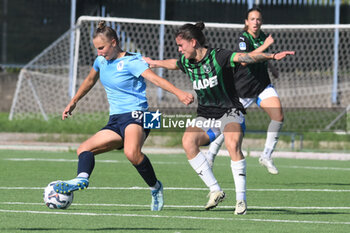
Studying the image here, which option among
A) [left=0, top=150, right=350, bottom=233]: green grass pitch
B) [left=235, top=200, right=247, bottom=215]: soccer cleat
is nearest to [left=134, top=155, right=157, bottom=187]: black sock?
[left=0, top=150, right=350, bottom=233]: green grass pitch

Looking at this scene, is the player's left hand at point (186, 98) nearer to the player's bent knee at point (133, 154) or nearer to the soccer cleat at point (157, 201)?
the player's bent knee at point (133, 154)

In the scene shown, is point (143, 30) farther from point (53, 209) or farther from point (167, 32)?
point (53, 209)

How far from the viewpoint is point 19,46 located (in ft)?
96.5

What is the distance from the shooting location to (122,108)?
1022 cm

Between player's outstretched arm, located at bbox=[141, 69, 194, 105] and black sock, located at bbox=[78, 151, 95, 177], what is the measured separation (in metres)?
1.03

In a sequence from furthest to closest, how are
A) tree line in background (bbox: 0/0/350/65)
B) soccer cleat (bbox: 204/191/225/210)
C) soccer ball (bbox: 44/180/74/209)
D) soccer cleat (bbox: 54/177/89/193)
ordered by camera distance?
1. tree line in background (bbox: 0/0/350/65)
2. soccer cleat (bbox: 204/191/225/210)
3. soccer ball (bbox: 44/180/74/209)
4. soccer cleat (bbox: 54/177/89/193)

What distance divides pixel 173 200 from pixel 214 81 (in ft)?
5.66

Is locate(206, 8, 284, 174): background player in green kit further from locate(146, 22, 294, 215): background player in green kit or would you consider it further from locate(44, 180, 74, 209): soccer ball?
locate(44, 180, 74, 209): soccer ball

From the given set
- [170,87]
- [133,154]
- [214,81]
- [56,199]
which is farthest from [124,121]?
[56,199]

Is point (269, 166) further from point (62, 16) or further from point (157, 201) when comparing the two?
point (62, 16)

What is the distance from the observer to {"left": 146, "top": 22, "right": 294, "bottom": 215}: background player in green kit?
10.1 metres

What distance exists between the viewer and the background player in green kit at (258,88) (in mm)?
13469

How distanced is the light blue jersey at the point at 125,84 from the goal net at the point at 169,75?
1358cm

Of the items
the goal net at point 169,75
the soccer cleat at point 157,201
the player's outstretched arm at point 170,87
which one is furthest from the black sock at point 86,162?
the goal net at point 169,75
